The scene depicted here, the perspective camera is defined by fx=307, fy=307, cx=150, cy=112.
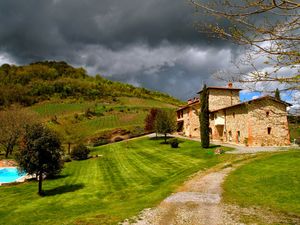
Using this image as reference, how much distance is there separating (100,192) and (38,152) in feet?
17.7

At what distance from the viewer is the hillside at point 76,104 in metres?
66.1

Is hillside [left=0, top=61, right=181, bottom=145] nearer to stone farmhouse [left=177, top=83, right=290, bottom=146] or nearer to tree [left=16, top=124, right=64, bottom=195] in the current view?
stone farmhouse [left=177, top=83, right=290, bottom=146]

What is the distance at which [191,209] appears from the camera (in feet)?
47.5

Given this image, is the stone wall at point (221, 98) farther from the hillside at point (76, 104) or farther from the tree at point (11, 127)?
the tree at point (11, 127)

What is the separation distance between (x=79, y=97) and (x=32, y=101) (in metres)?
17.9

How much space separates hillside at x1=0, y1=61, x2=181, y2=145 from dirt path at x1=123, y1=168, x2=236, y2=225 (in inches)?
1398

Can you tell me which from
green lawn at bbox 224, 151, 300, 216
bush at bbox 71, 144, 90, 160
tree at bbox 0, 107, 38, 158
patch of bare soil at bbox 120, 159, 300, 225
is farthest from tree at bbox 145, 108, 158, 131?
patch of bare soil at bbox 120, 159, 300, 225

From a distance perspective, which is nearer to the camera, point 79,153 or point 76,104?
point 79,153

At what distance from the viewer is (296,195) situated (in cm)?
1712

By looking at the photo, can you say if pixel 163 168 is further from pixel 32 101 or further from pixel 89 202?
pixel 32 101

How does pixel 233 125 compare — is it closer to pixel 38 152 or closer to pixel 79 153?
pixel 79 153

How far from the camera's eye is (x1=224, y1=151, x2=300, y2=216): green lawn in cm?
1603

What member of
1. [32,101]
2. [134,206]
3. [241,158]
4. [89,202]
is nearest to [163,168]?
[241,158]

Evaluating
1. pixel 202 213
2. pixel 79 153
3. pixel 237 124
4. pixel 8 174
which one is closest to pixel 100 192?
pixel 202 213
